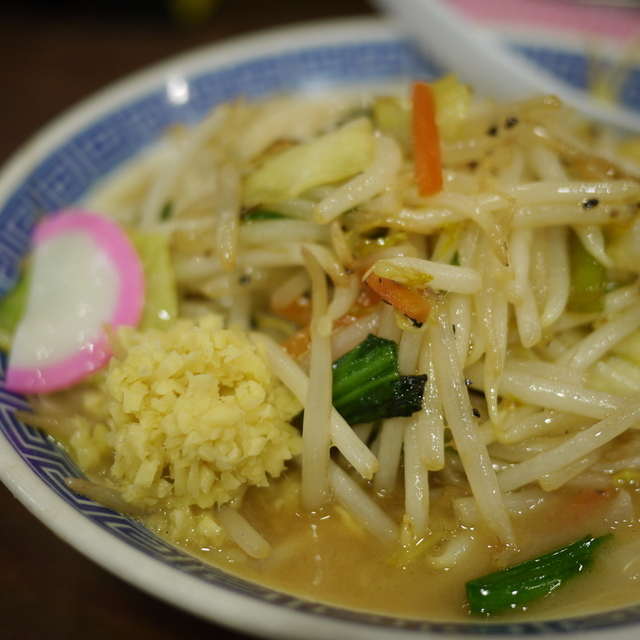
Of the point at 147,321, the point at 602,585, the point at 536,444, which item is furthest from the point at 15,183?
the point at 602,585

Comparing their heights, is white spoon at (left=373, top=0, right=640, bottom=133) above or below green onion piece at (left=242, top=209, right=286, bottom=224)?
above

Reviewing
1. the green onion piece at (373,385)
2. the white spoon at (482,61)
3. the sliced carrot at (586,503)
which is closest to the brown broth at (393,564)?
the sliced carrot at (586,503)

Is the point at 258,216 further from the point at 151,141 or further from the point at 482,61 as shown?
the point at 482,61

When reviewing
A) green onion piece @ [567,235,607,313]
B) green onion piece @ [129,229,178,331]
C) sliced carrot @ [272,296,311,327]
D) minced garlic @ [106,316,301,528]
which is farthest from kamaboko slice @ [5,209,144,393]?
green onion piece @ [567,235,607,313]

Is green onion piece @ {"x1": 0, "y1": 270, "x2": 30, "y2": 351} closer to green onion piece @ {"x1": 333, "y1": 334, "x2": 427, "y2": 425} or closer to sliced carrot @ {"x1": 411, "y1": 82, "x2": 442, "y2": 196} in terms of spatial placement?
green onion piece @ {"x1": 333, "y1": 334, "x2": 427, "y2": 425}

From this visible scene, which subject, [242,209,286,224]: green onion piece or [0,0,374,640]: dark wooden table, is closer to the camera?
[0,0,374,640]: dark wooden table

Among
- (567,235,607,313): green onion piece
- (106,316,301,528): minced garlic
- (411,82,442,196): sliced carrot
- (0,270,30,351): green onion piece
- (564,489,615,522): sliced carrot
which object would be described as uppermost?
(411,82,442,196): sliced carrot

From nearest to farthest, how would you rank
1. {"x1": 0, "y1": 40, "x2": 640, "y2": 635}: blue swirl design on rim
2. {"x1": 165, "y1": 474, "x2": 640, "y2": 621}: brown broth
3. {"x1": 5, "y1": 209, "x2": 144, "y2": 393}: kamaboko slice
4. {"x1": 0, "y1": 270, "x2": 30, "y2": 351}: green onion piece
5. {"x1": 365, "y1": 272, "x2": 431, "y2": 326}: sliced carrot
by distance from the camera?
{"x1": 0, "y1": 40, "x2": 640, "y2": 635}: blue swirl design on rim < {"x1": 165, "y1": 474, "x2": 640, "y2": 621}: brown broth < {"x1": 365, "y1": 272, "x2": 431, "y2": 326}: sliced carrot < {"x1": 5, "y1": 209, "x2": 144, "y2": 393}: kamaboko slice < {"x1": 0, "y1": 270, "x2": 30, "y2": 351}: green onion piece
